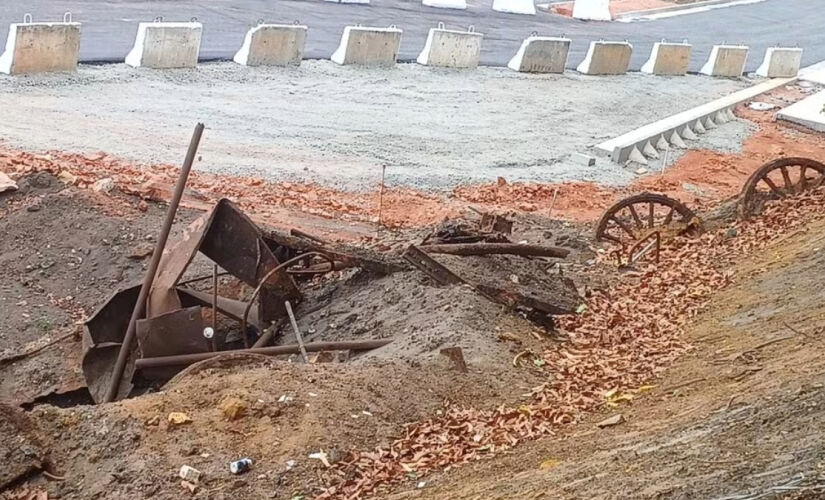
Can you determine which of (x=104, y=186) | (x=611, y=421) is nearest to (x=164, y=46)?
(x=104, y=186)

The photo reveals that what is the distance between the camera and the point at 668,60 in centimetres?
2634

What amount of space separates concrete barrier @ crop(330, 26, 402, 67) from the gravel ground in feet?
1.41

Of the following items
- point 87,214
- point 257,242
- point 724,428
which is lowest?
point 87,214

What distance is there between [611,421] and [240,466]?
2217 mm

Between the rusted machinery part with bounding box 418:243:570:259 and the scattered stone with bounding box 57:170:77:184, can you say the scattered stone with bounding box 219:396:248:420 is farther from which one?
the scattered stone with bounding box 57:170:77:184

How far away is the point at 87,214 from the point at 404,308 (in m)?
4.46

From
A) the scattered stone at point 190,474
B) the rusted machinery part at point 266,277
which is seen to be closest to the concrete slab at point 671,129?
the rusted machinery part at point 266,277

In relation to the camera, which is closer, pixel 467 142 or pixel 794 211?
pixel 794 211

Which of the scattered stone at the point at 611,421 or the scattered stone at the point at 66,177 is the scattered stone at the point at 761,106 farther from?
the scattered stone at the point at 611,421

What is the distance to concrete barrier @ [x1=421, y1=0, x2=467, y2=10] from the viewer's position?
29.0m

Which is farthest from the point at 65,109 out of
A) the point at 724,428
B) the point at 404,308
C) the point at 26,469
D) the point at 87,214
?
the point at 724,428

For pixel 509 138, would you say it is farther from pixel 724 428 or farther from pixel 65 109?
pixel 724 428

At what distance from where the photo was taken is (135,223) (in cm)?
1098

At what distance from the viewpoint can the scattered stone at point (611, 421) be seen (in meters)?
6.06
